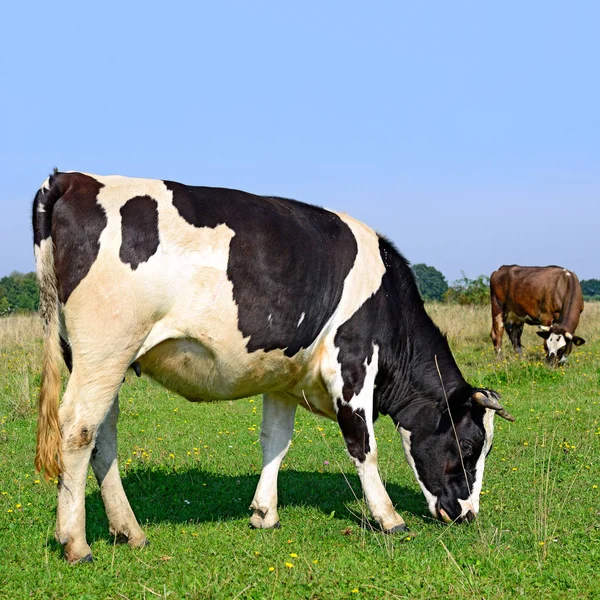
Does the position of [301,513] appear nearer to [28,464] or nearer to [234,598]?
[234,598]

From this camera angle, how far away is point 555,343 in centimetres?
1738

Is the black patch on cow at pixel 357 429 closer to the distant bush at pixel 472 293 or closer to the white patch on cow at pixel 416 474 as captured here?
the white patch on cow at pixel 416 474

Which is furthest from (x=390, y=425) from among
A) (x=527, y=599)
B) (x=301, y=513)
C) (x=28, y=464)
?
(x=527, y=599)

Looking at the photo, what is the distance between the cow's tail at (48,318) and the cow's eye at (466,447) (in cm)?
339

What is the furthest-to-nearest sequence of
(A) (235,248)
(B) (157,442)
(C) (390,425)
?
1. (C) (390,425)
2. (B) (157,442)
3. (A) (235,248)

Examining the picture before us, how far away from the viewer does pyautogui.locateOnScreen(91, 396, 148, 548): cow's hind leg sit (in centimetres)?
569

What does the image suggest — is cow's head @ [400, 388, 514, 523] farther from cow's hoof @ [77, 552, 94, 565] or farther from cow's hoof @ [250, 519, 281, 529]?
A: cow's hoof @ [77, 552, 94, 565]

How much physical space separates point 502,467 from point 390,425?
8.98 feet

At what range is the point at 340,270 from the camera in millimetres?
6215

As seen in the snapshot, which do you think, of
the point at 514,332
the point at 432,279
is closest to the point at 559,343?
the point at 514,332

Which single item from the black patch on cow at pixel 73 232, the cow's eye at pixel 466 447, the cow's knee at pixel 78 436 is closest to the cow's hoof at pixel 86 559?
the cow's knee at pixel 78 436

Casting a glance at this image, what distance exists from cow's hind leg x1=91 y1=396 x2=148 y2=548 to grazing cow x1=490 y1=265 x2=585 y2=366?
46.9 feet

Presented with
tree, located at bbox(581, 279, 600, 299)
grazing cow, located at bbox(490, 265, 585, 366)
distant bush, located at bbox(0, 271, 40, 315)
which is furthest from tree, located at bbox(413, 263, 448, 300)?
grazing cow, located at bbox(490, 265, 585, 366)

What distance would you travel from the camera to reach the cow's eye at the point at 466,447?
6594mm
